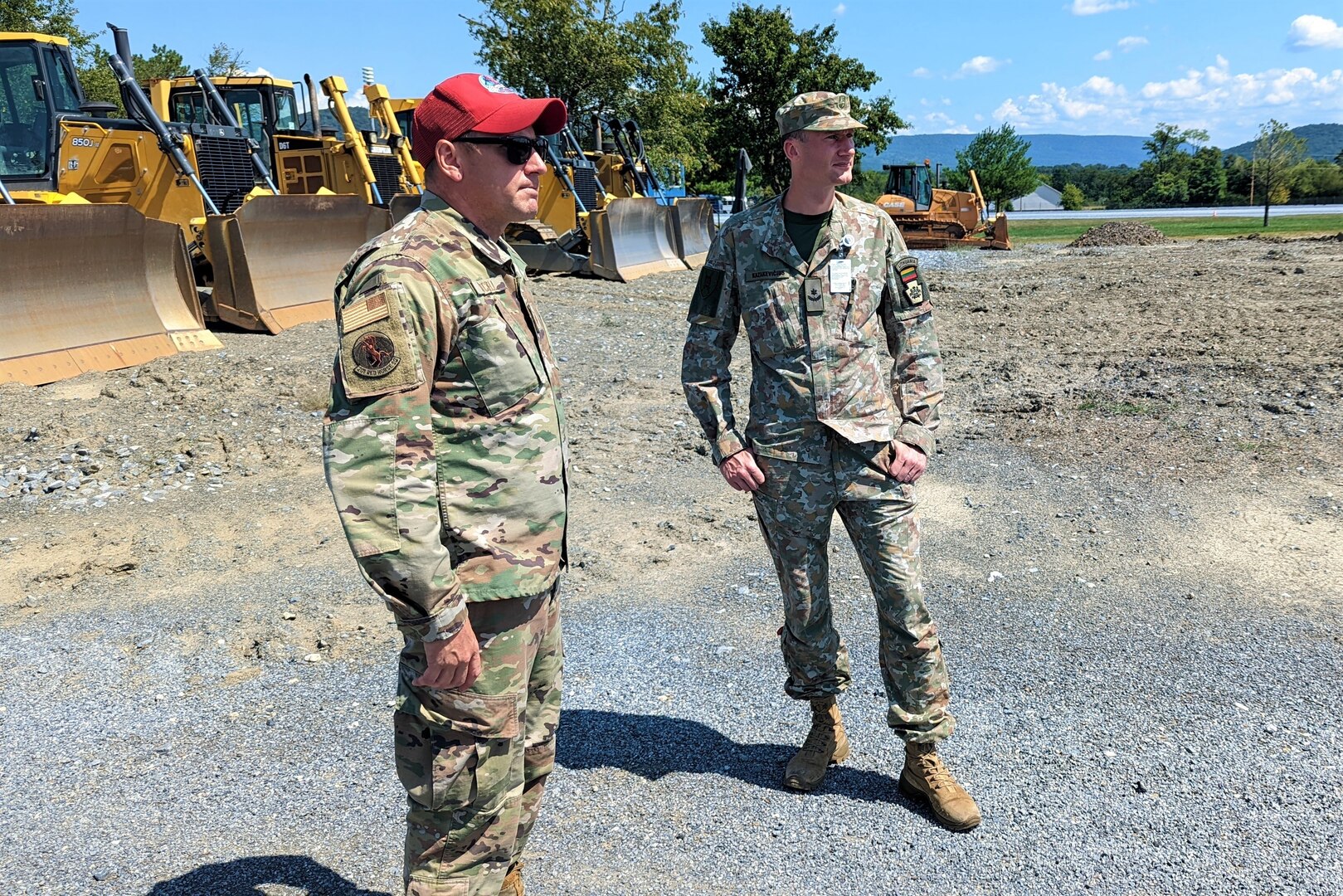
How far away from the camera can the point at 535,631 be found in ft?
6.72

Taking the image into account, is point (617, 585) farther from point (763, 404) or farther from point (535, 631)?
point (535, 631)

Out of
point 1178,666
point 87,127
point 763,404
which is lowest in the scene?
point 1178,666

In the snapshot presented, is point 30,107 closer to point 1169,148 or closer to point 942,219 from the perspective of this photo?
point 942,219

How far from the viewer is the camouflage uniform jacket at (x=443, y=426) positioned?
170cm

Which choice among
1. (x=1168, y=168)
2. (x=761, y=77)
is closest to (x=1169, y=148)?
(x=1168, y=168)

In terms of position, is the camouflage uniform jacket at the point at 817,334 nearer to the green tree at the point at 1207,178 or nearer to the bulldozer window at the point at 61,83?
the bulldozer window at the point at 61,83

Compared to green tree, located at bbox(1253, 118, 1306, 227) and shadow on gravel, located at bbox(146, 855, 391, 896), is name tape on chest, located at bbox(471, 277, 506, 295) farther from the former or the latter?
green tree, located at bbox(1253, 118, 1306, 227)

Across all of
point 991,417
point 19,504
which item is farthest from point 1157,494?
point 19,504

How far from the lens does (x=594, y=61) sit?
28.9m

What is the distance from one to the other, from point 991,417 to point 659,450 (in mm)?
2663

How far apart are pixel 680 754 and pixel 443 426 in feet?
5.78

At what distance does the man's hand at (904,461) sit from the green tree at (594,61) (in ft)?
85.4

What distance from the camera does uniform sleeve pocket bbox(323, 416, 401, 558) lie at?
1672 millimetres

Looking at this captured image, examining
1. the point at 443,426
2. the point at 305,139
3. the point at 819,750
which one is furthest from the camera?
the point at 305,139
